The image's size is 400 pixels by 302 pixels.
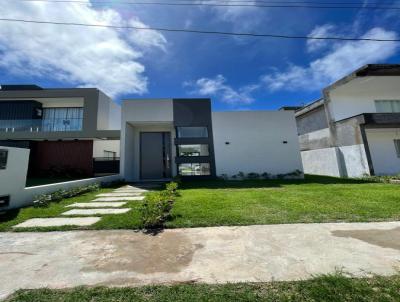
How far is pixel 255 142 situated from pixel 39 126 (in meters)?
15.8

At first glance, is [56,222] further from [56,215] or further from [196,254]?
[196,254]

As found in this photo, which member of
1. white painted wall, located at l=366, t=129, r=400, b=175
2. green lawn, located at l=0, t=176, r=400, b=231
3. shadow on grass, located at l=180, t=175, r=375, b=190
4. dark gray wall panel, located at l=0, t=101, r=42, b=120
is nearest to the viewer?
green lawn, located at l=0, t=176, r=400, b=231

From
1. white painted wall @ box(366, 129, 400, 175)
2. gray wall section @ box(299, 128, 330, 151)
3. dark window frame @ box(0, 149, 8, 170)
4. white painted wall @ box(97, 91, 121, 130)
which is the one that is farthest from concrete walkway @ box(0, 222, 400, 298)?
white painted wall @ box(97, 91, 121, 130)

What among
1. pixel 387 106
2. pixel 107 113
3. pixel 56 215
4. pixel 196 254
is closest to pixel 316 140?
pixel 387 106

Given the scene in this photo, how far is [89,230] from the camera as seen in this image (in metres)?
3.57

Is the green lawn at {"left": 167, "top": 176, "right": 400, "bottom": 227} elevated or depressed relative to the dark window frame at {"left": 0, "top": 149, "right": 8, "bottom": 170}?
depressed

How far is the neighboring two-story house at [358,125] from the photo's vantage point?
11492mm

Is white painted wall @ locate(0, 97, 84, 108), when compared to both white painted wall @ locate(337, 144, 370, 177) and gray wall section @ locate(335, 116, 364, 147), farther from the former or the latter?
white painted wall @ locate(337, 144, 370, 177)

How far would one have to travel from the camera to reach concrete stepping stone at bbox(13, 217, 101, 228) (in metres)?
3.86

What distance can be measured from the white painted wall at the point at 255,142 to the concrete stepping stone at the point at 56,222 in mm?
8441

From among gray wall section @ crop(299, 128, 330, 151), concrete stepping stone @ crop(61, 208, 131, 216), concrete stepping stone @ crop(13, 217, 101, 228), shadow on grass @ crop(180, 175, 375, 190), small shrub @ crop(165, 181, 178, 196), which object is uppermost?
gray wall section @ crop(299, 128, 330, 151)

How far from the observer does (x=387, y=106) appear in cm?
1403

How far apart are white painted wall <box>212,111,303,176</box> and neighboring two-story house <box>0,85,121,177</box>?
306 inches

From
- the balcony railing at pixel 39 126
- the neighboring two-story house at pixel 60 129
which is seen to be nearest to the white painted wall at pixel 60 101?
the neighboring two-story house at pixel 60 129
